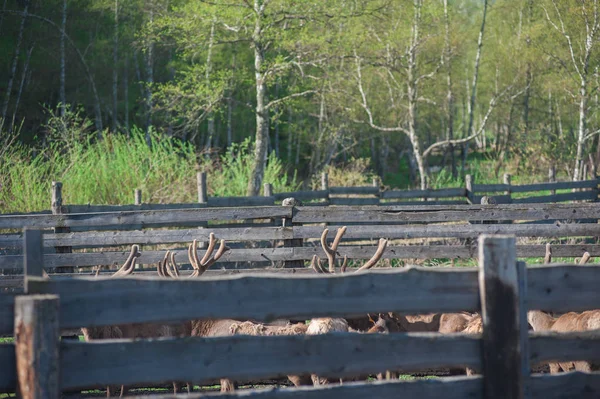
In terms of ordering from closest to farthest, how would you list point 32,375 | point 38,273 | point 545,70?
1. point 32,375
2. point 38,273
3. point 545,70

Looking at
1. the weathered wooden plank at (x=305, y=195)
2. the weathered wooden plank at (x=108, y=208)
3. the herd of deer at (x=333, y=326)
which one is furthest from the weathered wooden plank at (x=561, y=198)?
the herd of deer at (x=333, y=326)

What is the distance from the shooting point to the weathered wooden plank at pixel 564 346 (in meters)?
4.45

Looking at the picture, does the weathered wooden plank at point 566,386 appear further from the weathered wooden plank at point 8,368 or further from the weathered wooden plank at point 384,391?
the weathered wooden plank at point 8,368

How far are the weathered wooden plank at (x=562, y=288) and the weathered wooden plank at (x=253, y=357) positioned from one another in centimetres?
45

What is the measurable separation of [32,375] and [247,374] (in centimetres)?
108

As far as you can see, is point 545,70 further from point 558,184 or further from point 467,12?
point 558,184

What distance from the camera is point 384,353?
427 centimetres

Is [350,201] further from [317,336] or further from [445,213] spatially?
[317,336]

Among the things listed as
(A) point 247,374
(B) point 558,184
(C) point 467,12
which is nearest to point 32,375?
(A) point 247,374

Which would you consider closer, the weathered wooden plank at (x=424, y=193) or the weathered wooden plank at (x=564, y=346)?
the weathered wooden plank at (x=564, y=346)

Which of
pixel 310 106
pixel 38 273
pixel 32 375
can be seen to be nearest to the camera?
pixel 32 375

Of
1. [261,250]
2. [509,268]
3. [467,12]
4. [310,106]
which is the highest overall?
[467,12]

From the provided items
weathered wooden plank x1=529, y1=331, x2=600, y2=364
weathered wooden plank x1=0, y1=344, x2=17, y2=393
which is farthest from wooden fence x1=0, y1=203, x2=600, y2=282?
weathered wooden plank x1=0, y1=344, x2=17, y2=393

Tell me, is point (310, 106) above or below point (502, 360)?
above
